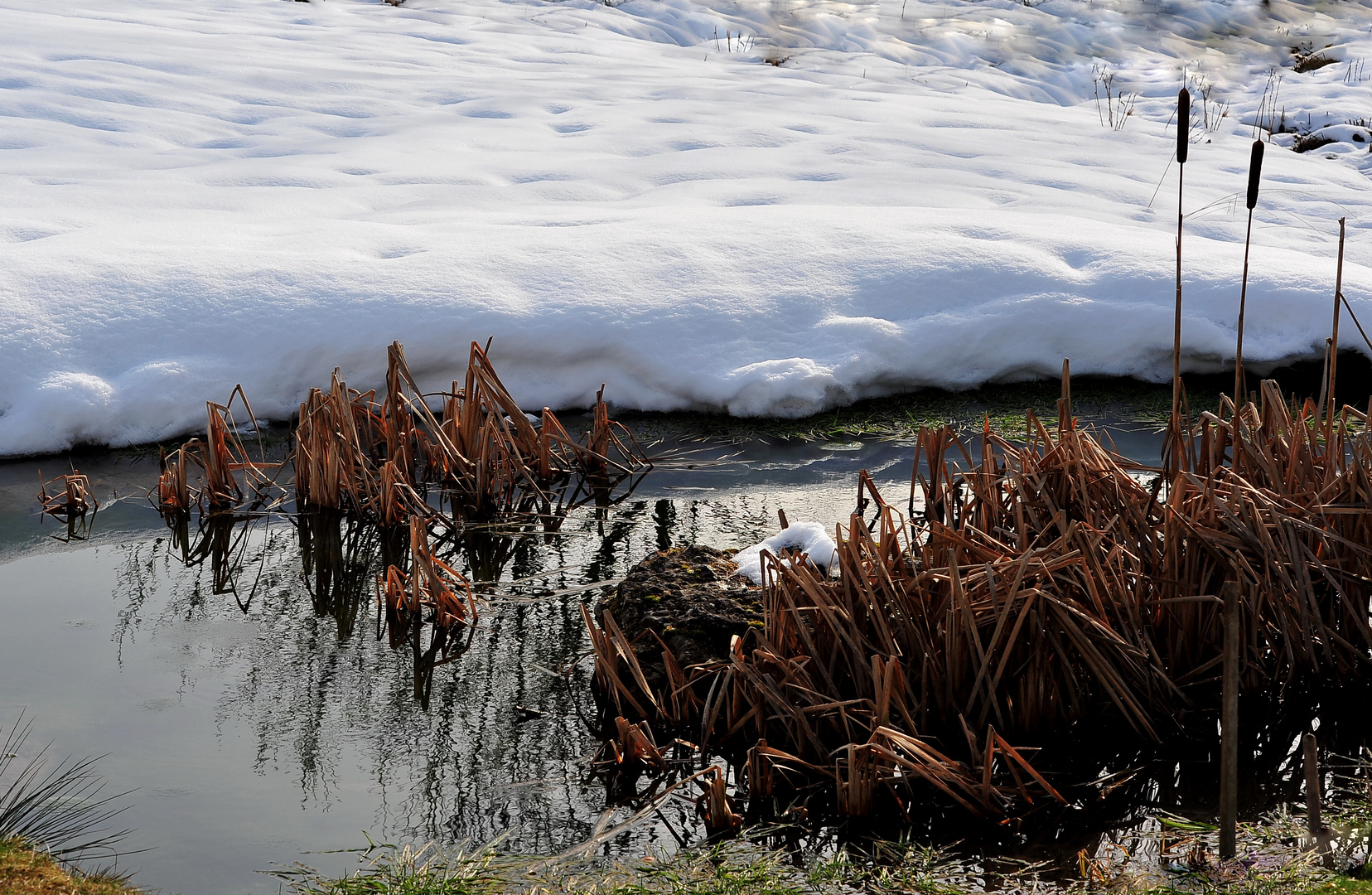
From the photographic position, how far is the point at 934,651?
109 inches

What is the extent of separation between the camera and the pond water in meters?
2.53

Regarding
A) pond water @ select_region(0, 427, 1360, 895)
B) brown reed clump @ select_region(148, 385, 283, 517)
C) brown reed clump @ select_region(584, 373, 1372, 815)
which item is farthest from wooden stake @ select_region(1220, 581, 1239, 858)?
brown reed clump @ select_region(148, 385, 283, 517)

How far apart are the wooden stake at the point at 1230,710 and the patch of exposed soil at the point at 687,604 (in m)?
1.33

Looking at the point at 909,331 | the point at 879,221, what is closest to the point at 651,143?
the point at 879,221

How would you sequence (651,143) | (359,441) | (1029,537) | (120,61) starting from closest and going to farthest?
(1029,537)
(359,441)
(651,143)
(120,61)

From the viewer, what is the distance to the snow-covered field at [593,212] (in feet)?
17.4

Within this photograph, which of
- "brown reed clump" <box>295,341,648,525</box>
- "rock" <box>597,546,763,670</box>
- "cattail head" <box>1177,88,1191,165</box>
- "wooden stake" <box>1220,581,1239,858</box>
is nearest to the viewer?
"wooden stake" <box>1220,581,1239,858</box>

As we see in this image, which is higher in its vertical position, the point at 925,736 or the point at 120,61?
the point at 120,61

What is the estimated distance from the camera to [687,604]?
10.3ft

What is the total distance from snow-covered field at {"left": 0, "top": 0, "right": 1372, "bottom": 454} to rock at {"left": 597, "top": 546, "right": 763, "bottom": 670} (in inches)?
76.0

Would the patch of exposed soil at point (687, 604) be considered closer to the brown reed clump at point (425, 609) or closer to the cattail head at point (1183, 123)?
the brown reed clump at point (425, 609)

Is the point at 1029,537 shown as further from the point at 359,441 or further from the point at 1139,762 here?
the point at 359,441

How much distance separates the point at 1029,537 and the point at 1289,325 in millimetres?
2932

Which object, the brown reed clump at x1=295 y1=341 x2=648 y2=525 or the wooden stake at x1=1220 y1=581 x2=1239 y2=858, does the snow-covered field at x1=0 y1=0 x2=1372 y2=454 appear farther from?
the wooden stake at x1=1220 y1=581 x2=1239 y2=858
